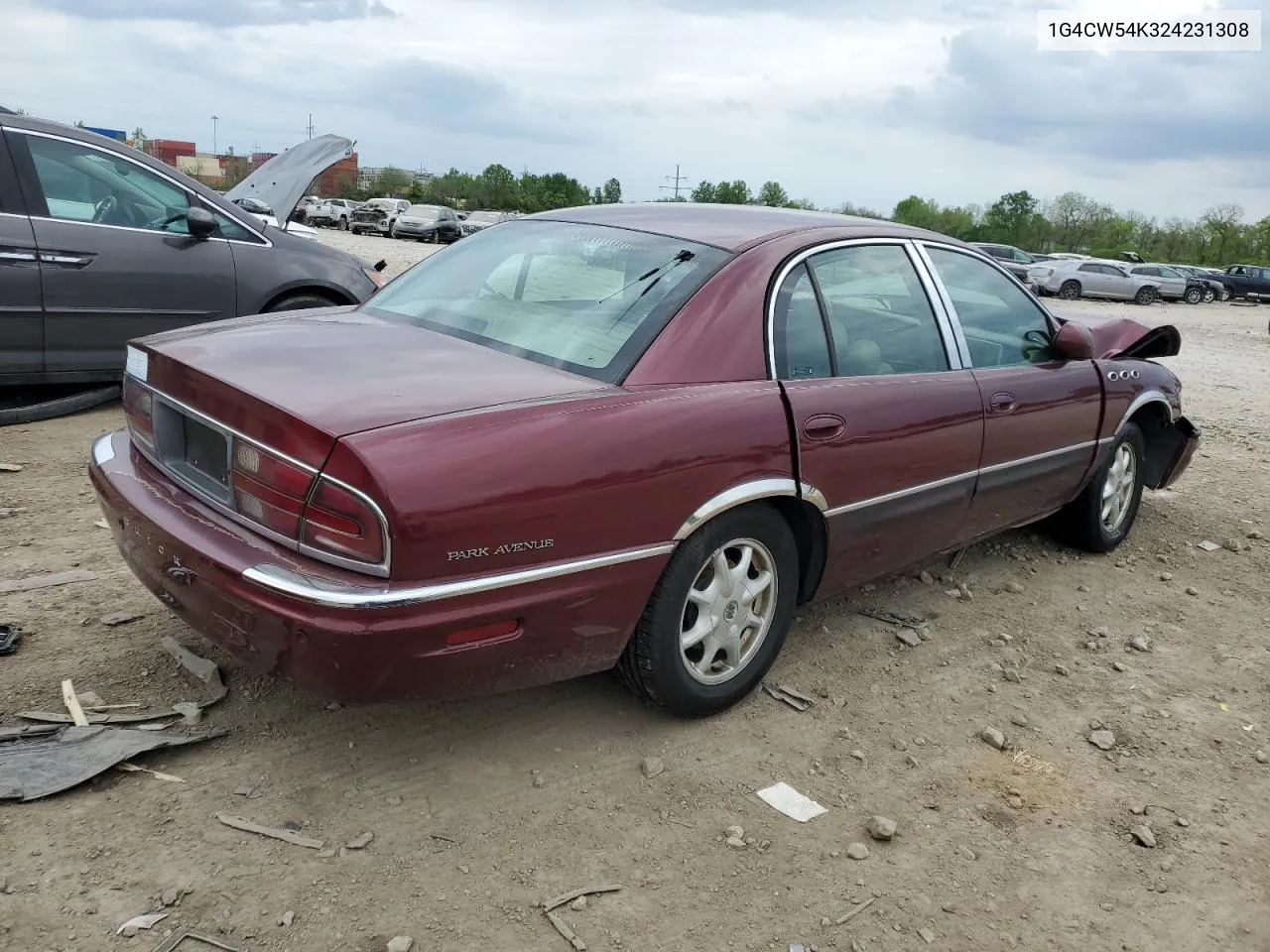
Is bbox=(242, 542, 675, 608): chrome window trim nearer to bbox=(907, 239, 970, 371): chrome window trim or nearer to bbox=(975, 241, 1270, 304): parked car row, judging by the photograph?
bbox=(907, 239, 970, 371): chrome window trim

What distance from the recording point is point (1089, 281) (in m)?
31.0

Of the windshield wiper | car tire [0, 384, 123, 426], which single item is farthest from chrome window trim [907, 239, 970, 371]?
car tire [0, 384, 123, 426]

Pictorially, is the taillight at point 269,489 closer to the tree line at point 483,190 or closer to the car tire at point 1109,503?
the car tire at point 1109,503

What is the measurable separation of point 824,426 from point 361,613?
5.14 feet

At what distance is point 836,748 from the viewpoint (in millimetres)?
3092

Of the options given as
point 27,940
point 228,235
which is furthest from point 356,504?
point 228,235

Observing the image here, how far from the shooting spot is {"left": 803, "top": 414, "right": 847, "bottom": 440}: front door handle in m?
3.09

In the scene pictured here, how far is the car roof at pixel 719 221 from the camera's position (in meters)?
3.32

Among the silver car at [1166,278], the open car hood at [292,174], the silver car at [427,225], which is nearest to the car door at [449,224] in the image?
the silver car at [427,225]

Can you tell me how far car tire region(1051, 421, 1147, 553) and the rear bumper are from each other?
2.96 meters

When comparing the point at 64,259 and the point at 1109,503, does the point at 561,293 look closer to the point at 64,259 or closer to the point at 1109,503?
the point at 1109,503

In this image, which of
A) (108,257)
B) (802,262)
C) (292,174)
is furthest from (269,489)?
(292,174)

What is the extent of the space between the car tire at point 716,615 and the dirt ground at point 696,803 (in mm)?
156

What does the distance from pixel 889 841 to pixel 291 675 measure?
5.23 feet
